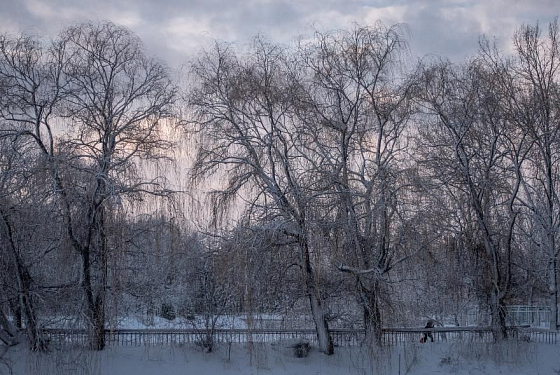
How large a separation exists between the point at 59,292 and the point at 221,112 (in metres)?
6.77

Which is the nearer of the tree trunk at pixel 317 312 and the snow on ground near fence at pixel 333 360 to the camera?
the snow on ground near fence at pixel 333 360

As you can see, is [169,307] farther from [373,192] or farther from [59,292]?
[373,192]

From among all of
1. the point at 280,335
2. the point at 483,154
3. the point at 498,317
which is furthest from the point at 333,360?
the point at 483,154

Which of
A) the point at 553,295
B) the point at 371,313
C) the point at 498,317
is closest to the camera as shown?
the point at 371,313

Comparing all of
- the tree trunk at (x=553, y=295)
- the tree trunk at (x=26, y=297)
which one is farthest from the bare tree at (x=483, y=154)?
the tree trunk at (x=26, y=297)

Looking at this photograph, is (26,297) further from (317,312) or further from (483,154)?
(483,154)

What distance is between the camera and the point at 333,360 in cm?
1992

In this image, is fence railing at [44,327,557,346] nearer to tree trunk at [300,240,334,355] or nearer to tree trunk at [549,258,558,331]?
tree trunk at [300,240,334,355]

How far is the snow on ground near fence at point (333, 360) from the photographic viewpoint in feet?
62.4

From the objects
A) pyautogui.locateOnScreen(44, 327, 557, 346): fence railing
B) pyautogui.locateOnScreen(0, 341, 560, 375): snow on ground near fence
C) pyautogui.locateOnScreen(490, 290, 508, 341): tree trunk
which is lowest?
pyautogui.locateOnScreen(0, 341, 560, 375): snow on ground near fence

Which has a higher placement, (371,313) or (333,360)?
(371,313)

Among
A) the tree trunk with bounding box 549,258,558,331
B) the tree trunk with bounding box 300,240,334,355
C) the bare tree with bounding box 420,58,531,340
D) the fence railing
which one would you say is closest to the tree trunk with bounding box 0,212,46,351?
the fence railing

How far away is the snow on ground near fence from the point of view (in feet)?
62.4

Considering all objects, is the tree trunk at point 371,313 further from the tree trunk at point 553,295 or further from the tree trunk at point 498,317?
the tree trunk at point 553,295
